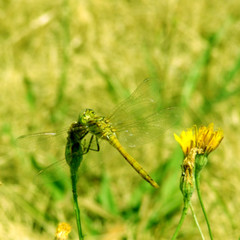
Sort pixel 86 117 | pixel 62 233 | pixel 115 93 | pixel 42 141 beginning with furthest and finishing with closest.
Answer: pixel 115 93 → pixel 42 141 → pixel 86 117 → pixel 62 233

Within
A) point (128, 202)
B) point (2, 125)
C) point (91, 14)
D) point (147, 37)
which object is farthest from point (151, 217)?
point (91, 14)

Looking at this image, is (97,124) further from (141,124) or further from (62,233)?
(62,233)

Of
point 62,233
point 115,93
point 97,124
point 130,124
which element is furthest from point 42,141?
point 115,93

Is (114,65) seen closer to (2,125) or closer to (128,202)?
(2,125)

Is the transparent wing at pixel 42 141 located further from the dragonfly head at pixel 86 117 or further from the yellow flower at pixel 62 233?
the yellow flower at pixel 62 233

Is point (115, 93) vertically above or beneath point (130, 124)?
above

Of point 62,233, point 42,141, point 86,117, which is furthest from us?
point 42,141
